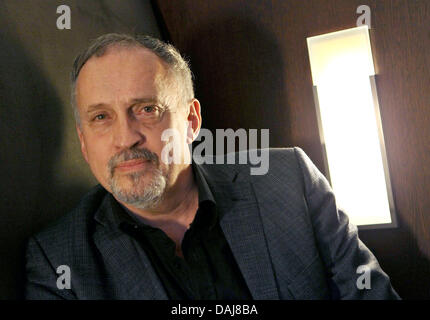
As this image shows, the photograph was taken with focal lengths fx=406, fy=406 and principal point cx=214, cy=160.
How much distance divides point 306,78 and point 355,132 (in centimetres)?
34

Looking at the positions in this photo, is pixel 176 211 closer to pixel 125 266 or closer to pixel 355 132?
pixel 125 266

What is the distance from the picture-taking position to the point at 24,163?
122 cm

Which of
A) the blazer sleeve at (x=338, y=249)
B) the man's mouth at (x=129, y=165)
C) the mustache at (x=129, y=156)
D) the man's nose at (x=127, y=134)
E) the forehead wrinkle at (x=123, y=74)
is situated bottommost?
the blazer sleeve at (x=338, y=249)

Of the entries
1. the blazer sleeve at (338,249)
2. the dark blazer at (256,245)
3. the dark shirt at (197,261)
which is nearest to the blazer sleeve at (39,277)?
the dark blazer at (256,245)

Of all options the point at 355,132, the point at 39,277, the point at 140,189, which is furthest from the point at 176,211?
the point at 355,132

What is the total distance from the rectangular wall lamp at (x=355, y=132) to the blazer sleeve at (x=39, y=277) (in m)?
1.08

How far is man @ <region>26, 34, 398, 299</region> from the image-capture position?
1190mm

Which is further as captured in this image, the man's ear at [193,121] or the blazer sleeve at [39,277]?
the man's ear at [193,121]

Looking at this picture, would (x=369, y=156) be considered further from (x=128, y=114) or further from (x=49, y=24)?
(x=49, y=24)

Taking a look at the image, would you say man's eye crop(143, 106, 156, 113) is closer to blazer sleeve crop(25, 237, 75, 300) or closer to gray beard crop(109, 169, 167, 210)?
gray beard crop(109, 169, 167, 210)

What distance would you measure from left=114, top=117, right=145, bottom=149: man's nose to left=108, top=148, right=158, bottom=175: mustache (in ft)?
0.06

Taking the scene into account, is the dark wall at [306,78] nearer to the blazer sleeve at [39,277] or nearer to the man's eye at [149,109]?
the man's eye at [149,109]

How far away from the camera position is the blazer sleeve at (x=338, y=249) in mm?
1314

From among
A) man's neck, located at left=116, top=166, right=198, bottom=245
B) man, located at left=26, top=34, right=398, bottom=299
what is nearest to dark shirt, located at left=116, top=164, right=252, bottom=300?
man, located at left=26, top=34, right=398, bottom=299
